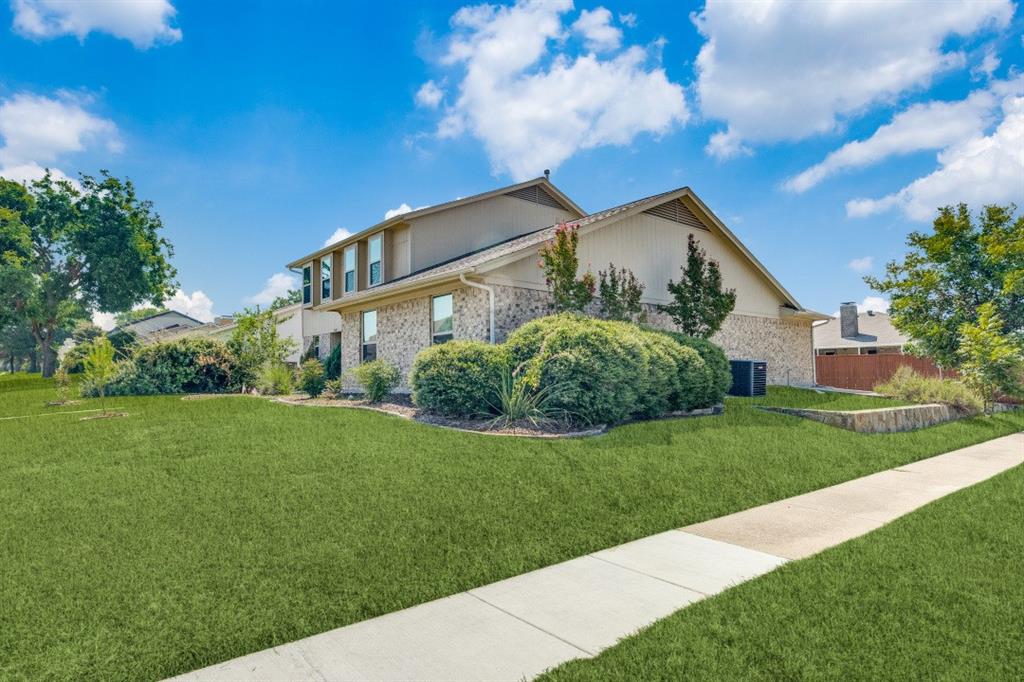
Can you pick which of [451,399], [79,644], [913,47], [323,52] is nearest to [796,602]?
[79,644]

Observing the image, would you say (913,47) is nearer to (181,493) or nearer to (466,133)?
(466,133)

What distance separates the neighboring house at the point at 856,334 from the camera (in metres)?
32.2

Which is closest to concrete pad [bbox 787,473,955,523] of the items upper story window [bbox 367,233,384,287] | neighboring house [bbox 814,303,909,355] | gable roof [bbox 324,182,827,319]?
gable roof [bbox 324,182,827,319]

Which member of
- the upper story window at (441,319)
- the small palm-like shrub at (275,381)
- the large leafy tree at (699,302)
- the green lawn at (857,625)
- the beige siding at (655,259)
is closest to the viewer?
the green lawn at (857,625)

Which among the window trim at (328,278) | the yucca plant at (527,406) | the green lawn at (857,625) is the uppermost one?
the window trim at (328,278)

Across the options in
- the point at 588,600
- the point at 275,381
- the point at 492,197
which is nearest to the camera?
the point at 588,600

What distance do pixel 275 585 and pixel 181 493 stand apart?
8.14 feet

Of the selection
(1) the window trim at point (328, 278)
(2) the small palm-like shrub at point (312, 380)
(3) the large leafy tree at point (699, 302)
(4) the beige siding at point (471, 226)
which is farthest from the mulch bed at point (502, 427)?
(1) the window trim at point (328, 278)

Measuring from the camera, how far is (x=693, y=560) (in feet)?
14.3

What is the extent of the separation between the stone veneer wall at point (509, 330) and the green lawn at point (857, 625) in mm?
9214

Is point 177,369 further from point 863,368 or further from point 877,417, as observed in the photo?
point 863,368

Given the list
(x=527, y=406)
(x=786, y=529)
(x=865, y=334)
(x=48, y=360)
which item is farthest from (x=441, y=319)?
(x=48, y=360)

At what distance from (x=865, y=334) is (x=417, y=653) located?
37.7 metres

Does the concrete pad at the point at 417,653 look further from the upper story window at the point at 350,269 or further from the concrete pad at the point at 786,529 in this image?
the upper story window at the point at 350,269
